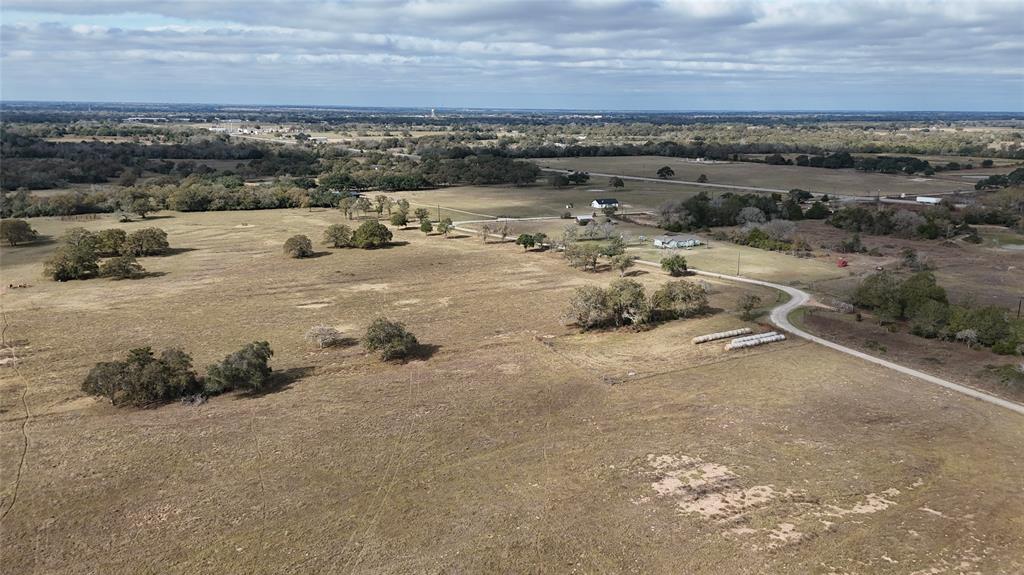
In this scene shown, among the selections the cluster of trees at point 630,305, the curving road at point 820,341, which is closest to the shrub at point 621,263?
the curving road at point 820,341

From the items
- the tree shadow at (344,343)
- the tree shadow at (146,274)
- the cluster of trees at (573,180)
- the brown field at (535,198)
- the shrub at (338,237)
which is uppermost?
the cluster of trees at (573,180)

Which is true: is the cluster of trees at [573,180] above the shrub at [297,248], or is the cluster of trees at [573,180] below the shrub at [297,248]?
above

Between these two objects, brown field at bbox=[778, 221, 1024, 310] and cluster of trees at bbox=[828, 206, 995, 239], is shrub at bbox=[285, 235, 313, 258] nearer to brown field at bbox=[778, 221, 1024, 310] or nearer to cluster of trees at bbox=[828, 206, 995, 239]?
brown field at bbox=[778, 221, 1024, 310]

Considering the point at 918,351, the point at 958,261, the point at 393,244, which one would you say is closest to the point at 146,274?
the point at 393,244

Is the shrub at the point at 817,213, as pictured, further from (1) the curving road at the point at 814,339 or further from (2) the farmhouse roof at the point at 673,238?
(1) the curving road at the point at 814,339

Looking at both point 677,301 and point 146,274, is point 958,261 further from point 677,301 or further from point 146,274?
point 146,274
